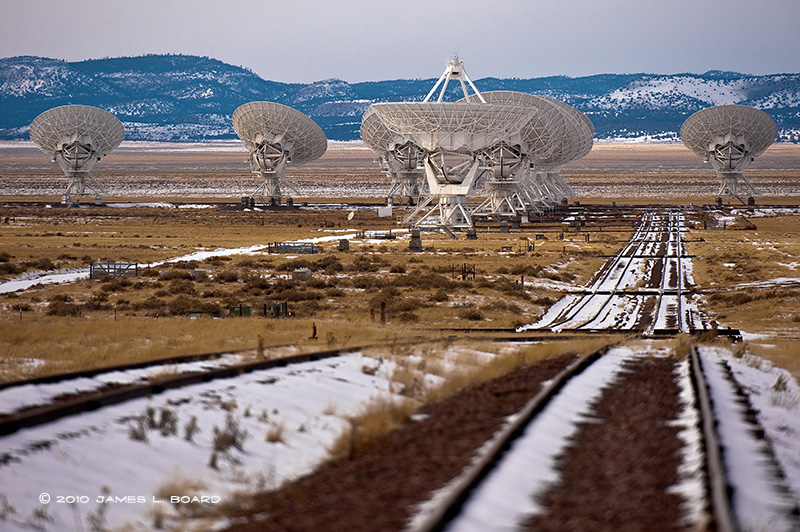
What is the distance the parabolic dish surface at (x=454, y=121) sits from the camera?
5916 cm

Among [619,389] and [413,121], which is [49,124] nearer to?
[413,121]

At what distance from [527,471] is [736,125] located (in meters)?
98.4

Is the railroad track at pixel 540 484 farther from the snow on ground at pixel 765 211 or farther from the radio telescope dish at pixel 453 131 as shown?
the snow on ground at pixel 765 211

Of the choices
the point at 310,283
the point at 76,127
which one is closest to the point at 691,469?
the point at 310,283

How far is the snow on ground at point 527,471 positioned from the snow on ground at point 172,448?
1952 mm

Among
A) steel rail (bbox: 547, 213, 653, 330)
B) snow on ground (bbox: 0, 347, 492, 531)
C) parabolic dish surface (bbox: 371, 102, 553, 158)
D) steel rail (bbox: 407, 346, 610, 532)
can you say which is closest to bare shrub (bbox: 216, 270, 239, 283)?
steel rail (bbox: 547, 213, 653, 330)

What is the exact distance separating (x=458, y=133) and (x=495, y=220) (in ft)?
72.0

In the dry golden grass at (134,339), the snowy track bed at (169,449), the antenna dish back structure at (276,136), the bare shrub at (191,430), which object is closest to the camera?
the snowy track bed at (169,449)

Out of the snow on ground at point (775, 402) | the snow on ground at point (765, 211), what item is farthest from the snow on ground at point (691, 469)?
the snow on ground at point (765, 211)

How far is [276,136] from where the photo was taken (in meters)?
95.4

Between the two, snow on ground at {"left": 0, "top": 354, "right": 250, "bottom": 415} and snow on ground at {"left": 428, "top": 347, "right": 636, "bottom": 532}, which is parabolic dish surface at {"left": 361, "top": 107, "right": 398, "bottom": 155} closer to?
snow on ground at {"left": 0, "top": 354, "right": 250, "bottom": 415}

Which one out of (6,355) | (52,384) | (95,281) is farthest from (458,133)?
(52,384)

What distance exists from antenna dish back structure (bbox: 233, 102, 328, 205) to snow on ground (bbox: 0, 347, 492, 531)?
82.9m

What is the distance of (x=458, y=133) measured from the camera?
61.4 meters
